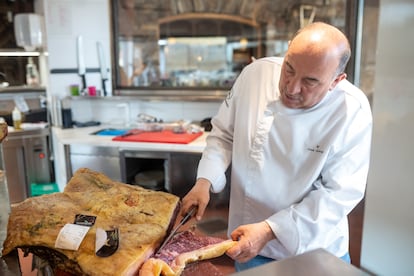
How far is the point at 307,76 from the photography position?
99cm

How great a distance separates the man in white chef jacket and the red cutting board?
113 centimetres

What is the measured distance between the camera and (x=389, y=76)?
6.47 ft

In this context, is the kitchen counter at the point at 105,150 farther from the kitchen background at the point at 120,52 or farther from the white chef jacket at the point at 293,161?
the white chef jacket at the point at 293,161

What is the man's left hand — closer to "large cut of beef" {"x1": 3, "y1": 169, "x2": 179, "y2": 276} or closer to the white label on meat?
"large cut of beef" {"x1": 3, "y1": 169, "x2": 179, "y2": 276}

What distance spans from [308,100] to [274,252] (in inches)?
19.9

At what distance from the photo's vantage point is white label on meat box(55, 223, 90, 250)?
770mm

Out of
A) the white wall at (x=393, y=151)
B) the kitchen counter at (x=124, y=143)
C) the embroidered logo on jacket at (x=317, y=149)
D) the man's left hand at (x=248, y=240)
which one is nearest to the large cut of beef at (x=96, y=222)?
the man's left hand at (x=248, y=240)

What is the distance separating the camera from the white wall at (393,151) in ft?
6.23

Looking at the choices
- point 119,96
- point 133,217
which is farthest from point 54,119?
point 133,217

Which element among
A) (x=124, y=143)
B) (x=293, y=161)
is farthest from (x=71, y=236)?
(x=124, y=143)

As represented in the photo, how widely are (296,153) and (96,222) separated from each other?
624 mm

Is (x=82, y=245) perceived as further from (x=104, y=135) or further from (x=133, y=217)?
(x=104, y=135)

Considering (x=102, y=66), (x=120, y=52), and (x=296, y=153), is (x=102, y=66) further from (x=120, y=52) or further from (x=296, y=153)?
(x=296, y=153)

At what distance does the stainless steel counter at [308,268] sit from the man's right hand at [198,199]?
0.42m
